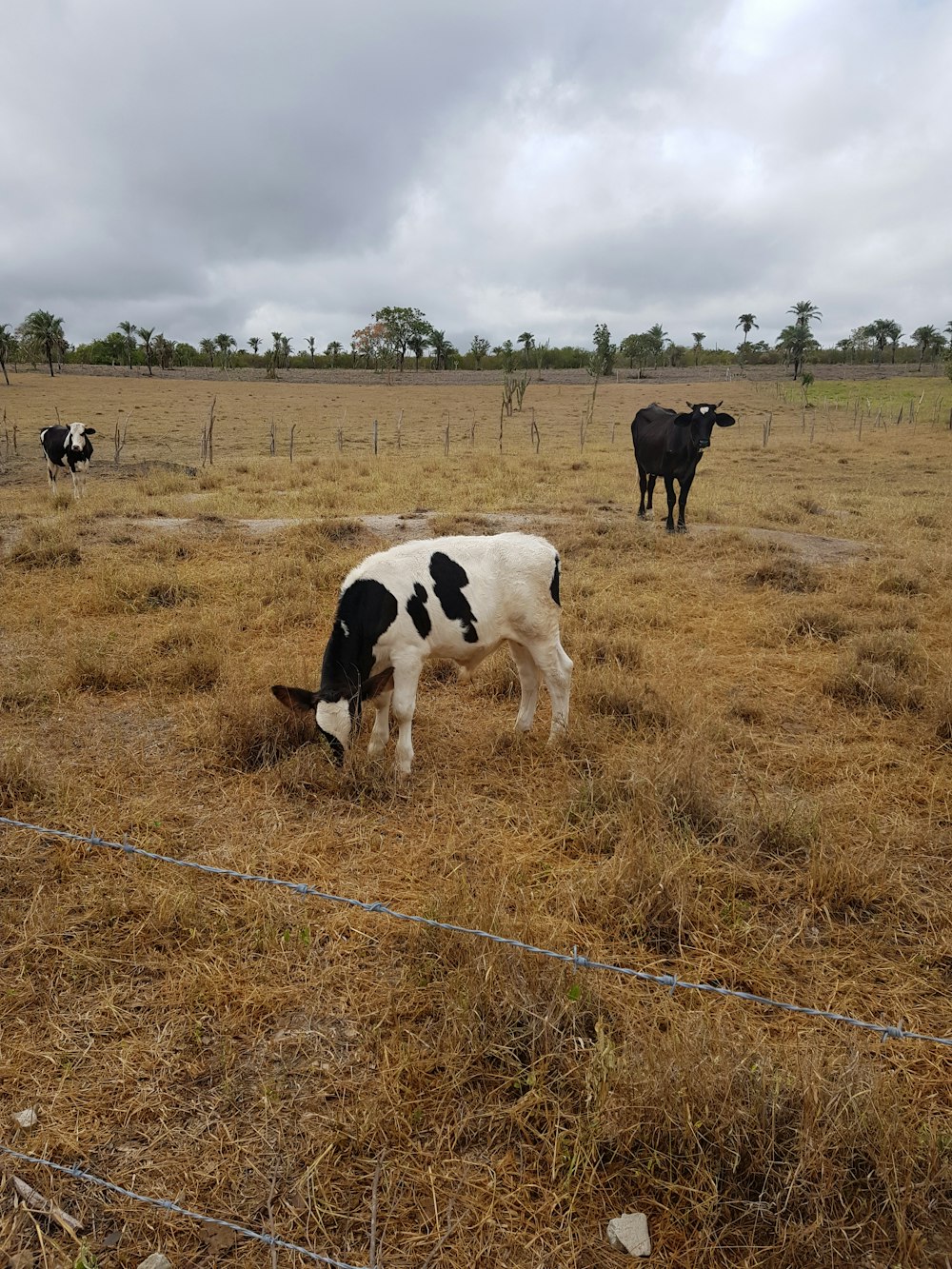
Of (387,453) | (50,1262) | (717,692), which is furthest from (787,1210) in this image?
(387,453)

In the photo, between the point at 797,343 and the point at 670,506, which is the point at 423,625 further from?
the point at 797,343

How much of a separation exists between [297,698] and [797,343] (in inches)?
2948

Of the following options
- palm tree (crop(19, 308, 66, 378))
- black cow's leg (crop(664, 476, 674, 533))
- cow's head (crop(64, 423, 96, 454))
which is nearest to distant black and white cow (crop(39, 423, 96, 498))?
cow's head (crop(64, 423, 96, 454))

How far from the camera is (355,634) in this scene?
173 inches

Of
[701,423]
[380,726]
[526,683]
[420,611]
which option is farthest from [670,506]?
[380,726]

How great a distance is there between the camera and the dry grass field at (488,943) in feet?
6.81

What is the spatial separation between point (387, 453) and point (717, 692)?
2009 cm

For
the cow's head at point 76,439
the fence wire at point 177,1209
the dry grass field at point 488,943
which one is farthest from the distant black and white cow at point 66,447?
the fence wire at point 177,1209

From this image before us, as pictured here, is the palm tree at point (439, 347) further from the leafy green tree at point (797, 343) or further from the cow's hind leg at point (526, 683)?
the cow's hind leg at point (526, 683)

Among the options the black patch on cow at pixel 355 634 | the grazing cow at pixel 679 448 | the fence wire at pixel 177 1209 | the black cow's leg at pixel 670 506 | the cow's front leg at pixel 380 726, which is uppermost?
the grazing cow at pixel 679 448

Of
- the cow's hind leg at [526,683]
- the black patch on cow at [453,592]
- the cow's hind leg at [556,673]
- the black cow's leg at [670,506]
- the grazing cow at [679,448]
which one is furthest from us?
the grazing cow at [679,448]

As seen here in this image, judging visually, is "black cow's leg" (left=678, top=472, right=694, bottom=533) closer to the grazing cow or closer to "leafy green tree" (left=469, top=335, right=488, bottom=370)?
the grazing cow

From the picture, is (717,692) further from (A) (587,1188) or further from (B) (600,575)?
(A) (587,1188)

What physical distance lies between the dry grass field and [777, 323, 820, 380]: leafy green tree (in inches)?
2737
